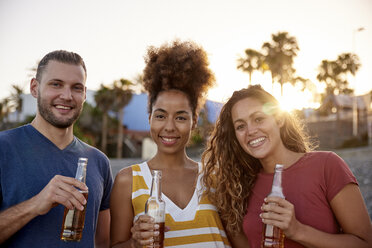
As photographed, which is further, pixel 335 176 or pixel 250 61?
pixel 250 61

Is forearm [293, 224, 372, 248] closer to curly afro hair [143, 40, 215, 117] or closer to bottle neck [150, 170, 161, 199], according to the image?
bottle neck [150, 170, 161, 199]

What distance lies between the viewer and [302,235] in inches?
101

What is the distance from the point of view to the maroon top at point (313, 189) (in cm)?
282

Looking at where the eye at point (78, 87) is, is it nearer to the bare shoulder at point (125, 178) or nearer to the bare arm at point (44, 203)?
the bare shoulder at point (125, 178)

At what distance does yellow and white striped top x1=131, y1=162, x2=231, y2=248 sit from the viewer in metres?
3.13

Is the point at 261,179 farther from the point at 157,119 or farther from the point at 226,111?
the point at 157,119

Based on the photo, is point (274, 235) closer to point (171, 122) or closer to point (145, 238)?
point (145, 238)

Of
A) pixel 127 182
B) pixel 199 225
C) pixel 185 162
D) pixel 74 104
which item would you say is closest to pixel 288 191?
pixel 199 225

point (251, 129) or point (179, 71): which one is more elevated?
point (179, 71)

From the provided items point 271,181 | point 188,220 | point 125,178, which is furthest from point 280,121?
point 125,178

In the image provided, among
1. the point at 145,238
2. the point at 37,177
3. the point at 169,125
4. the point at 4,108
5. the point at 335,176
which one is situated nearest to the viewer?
the point at 145,238

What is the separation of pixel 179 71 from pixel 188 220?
145 cm

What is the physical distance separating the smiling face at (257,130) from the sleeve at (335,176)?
1.60 feet

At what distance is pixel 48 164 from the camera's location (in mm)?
3107
